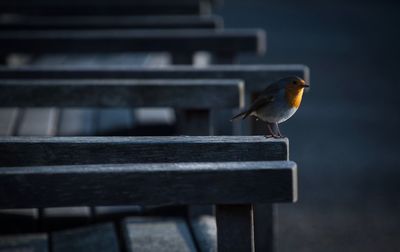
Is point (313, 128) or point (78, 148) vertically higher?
point (313, 128)

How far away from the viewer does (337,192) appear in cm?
735

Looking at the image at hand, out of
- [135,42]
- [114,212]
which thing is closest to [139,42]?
[135,42]

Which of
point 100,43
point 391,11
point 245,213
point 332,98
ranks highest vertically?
point 391,11

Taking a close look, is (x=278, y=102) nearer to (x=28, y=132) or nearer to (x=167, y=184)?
(x=167, y=184)

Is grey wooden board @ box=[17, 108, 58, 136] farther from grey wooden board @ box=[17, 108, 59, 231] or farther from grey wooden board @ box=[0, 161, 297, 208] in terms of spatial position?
grey wooden board @ box=[0, 161, 297, 208]

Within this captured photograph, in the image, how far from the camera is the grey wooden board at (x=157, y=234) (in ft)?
13.6

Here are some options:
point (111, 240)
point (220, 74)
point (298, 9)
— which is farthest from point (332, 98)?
point (298, 9)

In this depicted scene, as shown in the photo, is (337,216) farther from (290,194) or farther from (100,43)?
(290,194)

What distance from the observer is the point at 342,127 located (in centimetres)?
984

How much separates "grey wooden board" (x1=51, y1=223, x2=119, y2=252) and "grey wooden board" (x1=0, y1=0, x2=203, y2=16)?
4.85 m

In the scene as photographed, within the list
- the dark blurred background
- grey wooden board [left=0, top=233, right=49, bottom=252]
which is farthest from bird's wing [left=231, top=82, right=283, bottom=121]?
the dark blurred background

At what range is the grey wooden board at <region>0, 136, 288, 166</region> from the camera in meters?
3.17

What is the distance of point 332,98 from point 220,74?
6.38 metres

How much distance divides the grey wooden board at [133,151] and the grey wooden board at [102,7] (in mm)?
6079
